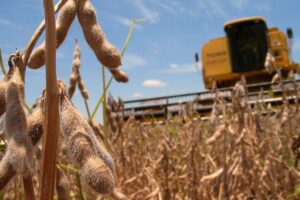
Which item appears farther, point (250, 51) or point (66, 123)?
point (250, 51)

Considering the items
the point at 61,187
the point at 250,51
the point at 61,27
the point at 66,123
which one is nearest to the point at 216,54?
the point at 250,51

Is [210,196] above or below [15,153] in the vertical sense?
below

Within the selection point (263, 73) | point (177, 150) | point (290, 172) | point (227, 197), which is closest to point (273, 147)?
point (177, 150)

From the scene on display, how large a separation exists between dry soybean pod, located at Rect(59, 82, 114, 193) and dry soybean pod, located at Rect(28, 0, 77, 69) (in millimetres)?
90

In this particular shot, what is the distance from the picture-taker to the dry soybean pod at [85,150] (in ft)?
2.13

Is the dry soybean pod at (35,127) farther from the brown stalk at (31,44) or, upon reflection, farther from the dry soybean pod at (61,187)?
the dry soybean pod at (61,187)

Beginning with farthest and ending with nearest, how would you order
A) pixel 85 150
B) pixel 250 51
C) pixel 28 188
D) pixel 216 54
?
1. pixel 216 54
2. pixel 250 51
3. pixel 28 188
4. pixel 85 150

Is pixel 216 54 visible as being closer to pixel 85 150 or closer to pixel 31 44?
pixel 31 44

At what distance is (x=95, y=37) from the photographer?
0.79 m

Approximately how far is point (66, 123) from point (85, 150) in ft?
0.21

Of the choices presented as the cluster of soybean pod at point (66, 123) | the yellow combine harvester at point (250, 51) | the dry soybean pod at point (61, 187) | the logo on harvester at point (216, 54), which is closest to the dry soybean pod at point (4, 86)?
the cluster of soybean pod at point (66, 123)

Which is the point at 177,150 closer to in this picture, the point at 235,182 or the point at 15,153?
the point at 235,182

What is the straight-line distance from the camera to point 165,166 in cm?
333

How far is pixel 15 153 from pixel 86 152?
0.36 feet
